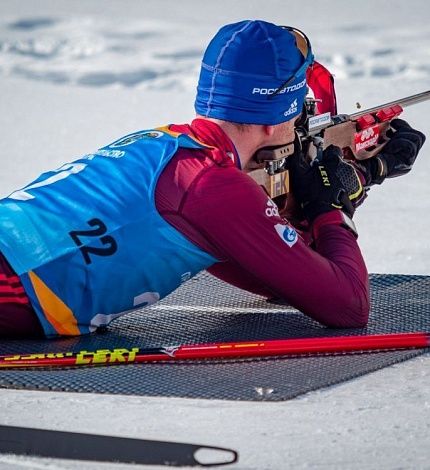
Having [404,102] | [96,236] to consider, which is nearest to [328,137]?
[404,102]

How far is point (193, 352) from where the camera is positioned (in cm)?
351

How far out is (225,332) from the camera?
380cm

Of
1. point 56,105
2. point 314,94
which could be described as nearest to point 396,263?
point 314,94

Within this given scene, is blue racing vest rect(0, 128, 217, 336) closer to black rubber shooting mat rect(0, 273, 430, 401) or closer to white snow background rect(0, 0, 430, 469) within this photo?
black rubber shooting mat rect(0, 273, 430, 401)

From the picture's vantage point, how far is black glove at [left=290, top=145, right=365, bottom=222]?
3.96 m

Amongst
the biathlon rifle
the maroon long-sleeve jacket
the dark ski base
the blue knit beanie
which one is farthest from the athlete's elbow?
the dark ski base

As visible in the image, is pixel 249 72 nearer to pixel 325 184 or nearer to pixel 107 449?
pixel 325 184

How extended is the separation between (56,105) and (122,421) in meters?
6.37

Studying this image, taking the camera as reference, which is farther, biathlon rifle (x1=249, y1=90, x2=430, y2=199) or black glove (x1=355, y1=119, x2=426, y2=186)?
black glove (x1=355, y1=119, x2=426, y2=186)

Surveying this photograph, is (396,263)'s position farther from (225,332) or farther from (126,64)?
(126,64)

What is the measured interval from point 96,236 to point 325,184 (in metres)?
0.78

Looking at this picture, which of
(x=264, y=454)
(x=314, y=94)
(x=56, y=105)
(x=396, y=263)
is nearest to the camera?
(x=264, y=454)

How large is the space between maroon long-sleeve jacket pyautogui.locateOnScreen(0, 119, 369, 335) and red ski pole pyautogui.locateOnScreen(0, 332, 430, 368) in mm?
163

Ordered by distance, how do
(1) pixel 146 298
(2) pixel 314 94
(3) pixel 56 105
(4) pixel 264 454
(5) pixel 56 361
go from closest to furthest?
(4) pixel 264 454
(5) pixel 56 361
(1) pixel 146 298
(2) pixel 314 94
(3) pixel 56 105
